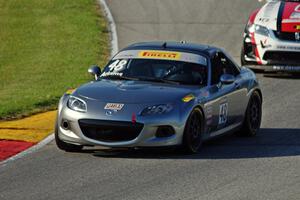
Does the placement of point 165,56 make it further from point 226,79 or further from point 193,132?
point 193,132

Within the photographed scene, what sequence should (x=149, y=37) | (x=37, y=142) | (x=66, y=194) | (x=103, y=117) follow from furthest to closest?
1. (x=149, y=37)
2. (x=37, y=142)
3. (x=103, y=117)
4. (x=66, y=194)

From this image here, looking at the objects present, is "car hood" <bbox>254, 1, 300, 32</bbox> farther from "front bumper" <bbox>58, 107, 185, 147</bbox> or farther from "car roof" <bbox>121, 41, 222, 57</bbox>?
"front bumper" <bbox>58, 107, 185, 147</bbox>

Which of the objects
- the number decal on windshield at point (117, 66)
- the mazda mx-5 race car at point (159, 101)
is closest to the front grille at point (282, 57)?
the mazda mx-5 race car at point (159, 101)

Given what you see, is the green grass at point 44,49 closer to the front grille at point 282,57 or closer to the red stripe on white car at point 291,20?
the front grille at point 282,57

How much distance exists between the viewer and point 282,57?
19.4m

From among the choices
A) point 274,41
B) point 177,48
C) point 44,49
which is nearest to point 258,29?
point 274,41

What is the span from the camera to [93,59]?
20.6 meters

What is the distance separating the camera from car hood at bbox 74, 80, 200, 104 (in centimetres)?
1210

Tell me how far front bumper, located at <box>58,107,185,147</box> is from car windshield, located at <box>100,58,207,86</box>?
109 cm

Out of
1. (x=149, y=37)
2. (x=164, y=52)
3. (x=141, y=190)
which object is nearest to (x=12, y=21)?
(x=149, y=37)

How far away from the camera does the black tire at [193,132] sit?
12.1 meters

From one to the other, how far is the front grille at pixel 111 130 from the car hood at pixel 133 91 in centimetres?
33

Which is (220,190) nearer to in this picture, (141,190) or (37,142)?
(141,190)

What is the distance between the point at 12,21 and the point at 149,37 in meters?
3.97
